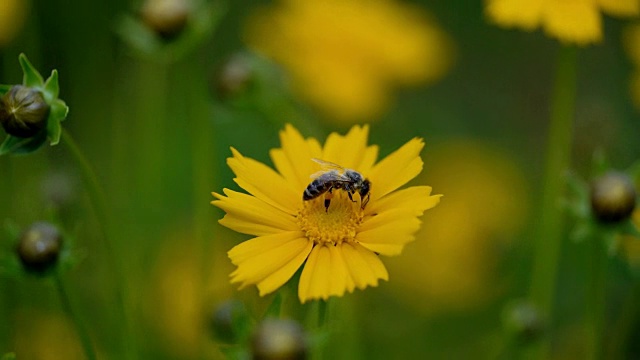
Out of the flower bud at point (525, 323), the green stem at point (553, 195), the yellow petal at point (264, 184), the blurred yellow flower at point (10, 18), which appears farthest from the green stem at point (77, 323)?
the blurred yellow flower at point (10, 18)

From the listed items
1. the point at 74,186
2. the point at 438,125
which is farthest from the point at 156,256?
the point at 438,125

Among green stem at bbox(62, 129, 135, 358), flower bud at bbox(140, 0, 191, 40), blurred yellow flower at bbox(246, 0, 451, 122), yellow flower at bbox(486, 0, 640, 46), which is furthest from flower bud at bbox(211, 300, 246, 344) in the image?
blurred yellow flower at bbox(246, 0, 451, 122)

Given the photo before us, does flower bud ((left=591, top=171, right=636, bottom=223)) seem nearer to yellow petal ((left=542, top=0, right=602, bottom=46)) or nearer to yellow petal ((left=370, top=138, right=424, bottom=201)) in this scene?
yellow petal ((left=542, top=0, right=602, bottom=46))

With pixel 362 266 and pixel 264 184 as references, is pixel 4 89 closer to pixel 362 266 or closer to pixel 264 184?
pixel 264 184

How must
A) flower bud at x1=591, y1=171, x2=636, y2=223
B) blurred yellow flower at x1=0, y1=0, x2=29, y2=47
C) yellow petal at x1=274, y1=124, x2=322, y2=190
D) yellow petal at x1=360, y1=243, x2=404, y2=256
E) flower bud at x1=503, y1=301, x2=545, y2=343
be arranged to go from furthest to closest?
blurred yellow flower at x1=0, y1=0, x2=29, y2=47 → flower bud at x1=503, y1=301, x2=545, y2=343 → flower bud at x1=591, y1=171, x2=636, y2=223 → yellow petal at x1=274, y1=124, x2=322, y2=190 → yellow petal at x1=360, y1=243, x2=404, y2=256

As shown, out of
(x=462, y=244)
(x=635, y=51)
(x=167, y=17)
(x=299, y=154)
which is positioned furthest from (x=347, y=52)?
(x=299, y=154)
